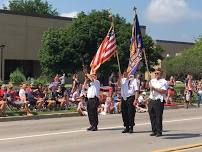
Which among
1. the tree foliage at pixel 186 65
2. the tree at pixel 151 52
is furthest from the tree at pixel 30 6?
the tree at pixel 151 52

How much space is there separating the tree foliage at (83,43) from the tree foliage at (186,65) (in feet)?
63.1

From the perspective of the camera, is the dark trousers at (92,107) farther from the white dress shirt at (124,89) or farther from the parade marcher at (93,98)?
the white dress shirt at (124,89)

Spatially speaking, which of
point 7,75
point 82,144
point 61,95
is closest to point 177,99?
point 61,95

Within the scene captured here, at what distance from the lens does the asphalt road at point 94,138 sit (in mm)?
12852

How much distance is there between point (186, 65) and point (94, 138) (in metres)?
73.5

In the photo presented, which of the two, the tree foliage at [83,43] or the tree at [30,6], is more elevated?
the tree at [30,6]

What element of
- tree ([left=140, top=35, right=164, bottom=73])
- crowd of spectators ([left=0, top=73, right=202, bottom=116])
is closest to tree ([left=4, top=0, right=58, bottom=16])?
tree ([left=140, top=35, right=164, bottom=73])

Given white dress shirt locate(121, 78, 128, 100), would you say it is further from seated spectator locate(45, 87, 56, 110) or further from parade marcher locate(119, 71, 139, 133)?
seated spectator locate(45, 87, 56, 110)

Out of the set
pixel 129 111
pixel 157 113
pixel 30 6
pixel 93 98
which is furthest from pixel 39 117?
pixel 30 6

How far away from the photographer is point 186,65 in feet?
286

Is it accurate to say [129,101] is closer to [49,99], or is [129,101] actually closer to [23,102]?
[23,102]

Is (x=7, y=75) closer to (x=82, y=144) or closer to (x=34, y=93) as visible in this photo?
(x=34, y=93)

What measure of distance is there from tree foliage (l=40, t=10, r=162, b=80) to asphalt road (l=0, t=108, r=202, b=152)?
44128 millimetres

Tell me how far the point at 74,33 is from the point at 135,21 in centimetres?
4768
